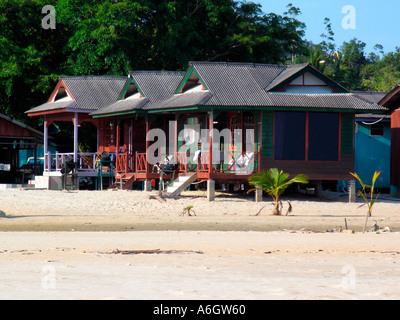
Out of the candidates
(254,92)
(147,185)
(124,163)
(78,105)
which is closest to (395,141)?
(254,92)

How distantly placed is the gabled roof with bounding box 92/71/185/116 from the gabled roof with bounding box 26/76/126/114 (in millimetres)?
1336

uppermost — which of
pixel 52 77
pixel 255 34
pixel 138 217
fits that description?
pixel 255 34

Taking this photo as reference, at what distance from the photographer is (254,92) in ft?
90.5

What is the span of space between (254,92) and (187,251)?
1485 centimetres

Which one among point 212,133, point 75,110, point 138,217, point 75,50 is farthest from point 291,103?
point 75,50

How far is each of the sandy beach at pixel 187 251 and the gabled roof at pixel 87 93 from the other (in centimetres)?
863

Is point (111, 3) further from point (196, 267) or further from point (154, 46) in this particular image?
point (196, 267)

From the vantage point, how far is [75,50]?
138 feet

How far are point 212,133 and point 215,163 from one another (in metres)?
Result: 1.22

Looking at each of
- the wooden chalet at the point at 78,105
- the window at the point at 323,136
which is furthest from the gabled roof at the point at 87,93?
the window at the point at 323,136

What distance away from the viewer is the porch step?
86.1 feet

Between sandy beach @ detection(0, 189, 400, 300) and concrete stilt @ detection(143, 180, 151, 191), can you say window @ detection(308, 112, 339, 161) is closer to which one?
sandy beach @ detection(0, 189, 400, 300)

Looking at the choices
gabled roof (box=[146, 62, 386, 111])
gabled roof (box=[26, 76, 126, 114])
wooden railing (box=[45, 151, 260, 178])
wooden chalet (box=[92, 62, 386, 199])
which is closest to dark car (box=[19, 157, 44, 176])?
gabled roof (box=[26, 76, 126, 114])

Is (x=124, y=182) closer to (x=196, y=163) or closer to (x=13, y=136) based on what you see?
(x=196, y=163)
